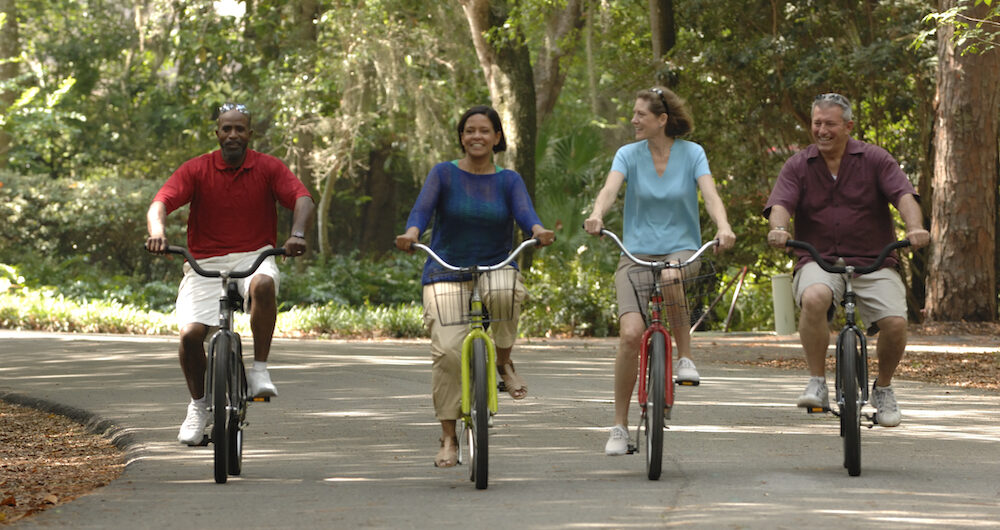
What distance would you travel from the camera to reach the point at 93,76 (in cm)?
3444

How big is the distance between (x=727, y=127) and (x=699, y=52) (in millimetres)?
1137

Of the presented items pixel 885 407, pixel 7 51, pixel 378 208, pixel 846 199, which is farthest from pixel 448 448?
pixel 378 208

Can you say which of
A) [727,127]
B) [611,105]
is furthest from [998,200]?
[611,105]

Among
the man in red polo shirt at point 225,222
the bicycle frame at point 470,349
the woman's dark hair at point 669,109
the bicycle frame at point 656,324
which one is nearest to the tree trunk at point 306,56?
the man in red polo shirt at point 225,222

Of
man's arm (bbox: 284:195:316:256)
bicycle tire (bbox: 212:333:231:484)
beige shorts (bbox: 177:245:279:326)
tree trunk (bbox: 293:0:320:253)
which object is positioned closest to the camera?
bicycle tire (bbox: 212:333:231:484)

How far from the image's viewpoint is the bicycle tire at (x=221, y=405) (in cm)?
701

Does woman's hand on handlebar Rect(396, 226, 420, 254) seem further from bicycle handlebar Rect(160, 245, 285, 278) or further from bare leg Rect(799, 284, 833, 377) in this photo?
bare leg Rect(799, 284, 833, 377)

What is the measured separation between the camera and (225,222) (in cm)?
780

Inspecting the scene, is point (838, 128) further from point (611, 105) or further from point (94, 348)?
point (611, 105)

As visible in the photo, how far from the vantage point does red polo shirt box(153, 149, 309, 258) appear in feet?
25.5

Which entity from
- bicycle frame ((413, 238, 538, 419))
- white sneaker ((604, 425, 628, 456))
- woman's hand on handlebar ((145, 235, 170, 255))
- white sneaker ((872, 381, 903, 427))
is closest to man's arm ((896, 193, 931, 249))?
white sneaker ((872, 381, 903, 427))

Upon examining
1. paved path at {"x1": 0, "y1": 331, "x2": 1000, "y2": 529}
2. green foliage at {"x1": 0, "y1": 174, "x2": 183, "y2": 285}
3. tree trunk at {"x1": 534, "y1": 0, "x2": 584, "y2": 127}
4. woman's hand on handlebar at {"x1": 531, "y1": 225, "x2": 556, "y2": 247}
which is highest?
tree trunk at {"x1": 534, "y1": 0, "x2": 584, "y2": 127}

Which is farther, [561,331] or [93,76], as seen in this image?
[93,76]

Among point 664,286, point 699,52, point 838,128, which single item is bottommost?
point 664,286
